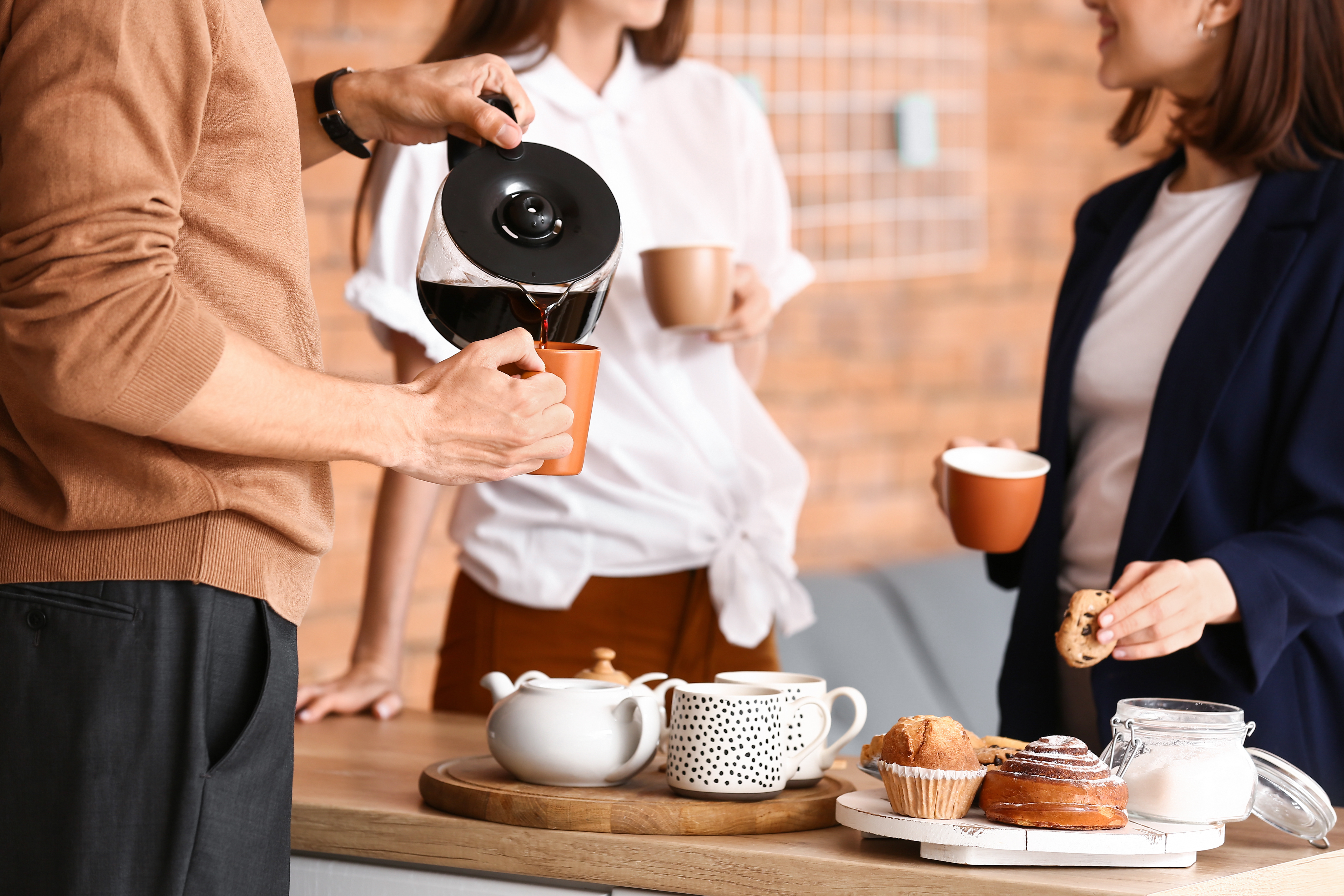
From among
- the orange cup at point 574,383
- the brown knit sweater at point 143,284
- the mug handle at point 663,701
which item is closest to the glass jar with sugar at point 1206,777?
the mug handle at point 663,701

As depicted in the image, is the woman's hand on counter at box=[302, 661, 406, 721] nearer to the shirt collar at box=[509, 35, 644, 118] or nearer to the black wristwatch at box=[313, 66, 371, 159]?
the black wristwatch at box=[313, 66, 371, 159]

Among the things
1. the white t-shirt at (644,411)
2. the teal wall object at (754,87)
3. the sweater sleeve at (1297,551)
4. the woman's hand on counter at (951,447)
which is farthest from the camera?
the teal wall object at (754,87)

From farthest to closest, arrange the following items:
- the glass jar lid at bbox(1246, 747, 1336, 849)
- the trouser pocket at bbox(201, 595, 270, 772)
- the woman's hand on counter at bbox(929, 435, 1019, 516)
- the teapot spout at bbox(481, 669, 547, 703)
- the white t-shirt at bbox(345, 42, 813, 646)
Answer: the white t-shirt at bbox(345, 42, 813, 646) < the woman's hand on counter at bbox(929, 435, 1019, 516) < the teapot spout at bbox(481, 669, 547, 703) < the glass jar lid at bbox(1246, 747, 1336, 849) < the trouser pocket at bbox(201, 595, 270, 772)

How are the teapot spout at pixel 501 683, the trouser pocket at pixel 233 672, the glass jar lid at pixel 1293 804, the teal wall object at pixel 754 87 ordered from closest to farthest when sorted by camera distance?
the trouser pocket at pixel 233 672
the glass jar lid at pixel 1293 804
the teapot spout at pixel 501 683
the teal wall object at pixel 754 87

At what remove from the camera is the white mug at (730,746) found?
919 mm

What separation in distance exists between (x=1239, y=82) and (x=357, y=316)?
59.4 inches

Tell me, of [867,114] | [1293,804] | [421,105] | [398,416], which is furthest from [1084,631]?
[867,114]

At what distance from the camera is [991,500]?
1.19m

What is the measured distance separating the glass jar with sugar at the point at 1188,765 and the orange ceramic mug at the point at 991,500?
29 centimetres

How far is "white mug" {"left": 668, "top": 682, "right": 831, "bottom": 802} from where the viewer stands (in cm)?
92

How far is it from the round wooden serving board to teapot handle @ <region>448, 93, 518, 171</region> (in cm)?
46

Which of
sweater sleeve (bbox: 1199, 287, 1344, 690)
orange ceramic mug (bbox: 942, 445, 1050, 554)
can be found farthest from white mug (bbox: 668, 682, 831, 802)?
sweater sleeve (bbox: 1199, 287, 1344, 690)

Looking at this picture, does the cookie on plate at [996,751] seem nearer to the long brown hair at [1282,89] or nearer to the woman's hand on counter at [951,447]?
the woman's hand on counter at [951,447]

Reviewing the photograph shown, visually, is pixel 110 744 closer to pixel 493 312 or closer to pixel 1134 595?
pixel 493 312
